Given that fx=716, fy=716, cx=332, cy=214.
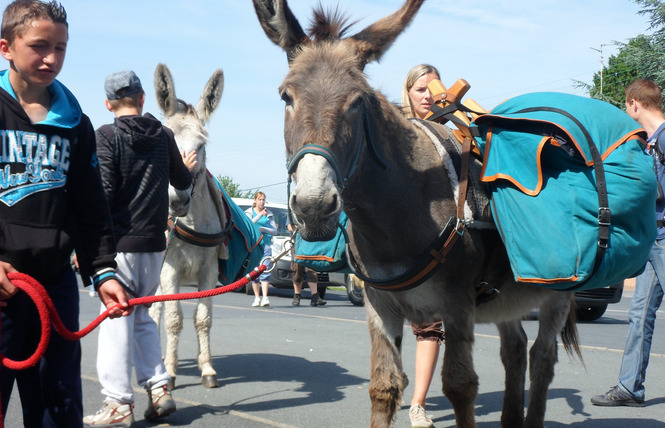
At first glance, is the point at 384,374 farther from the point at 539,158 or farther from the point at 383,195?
the point at 539,158

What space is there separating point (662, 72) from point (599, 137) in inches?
1224

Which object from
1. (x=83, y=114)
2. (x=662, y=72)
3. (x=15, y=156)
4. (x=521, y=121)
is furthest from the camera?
(x=662, y=72)

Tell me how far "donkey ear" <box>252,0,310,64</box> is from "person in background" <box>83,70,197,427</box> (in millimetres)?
1752

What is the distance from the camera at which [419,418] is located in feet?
16.7

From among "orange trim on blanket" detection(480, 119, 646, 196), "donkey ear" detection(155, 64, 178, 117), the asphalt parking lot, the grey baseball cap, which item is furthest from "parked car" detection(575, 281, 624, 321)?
the grey baseball cap

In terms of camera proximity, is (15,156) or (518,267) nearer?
(15,156)

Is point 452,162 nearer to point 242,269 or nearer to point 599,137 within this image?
point 599,137

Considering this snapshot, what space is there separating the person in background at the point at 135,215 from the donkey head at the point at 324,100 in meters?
1.80

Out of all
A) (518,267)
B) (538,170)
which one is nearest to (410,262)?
(518,267)

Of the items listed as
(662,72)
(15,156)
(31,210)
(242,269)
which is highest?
(662,72)

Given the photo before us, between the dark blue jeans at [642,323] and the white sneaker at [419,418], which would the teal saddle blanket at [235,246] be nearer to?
the white sneaker at [419,418]

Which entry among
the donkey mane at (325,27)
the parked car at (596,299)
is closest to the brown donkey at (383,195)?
the donkey mane at (325,27)

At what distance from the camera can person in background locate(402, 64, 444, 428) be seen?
5.27 m

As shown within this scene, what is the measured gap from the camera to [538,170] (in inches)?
145
